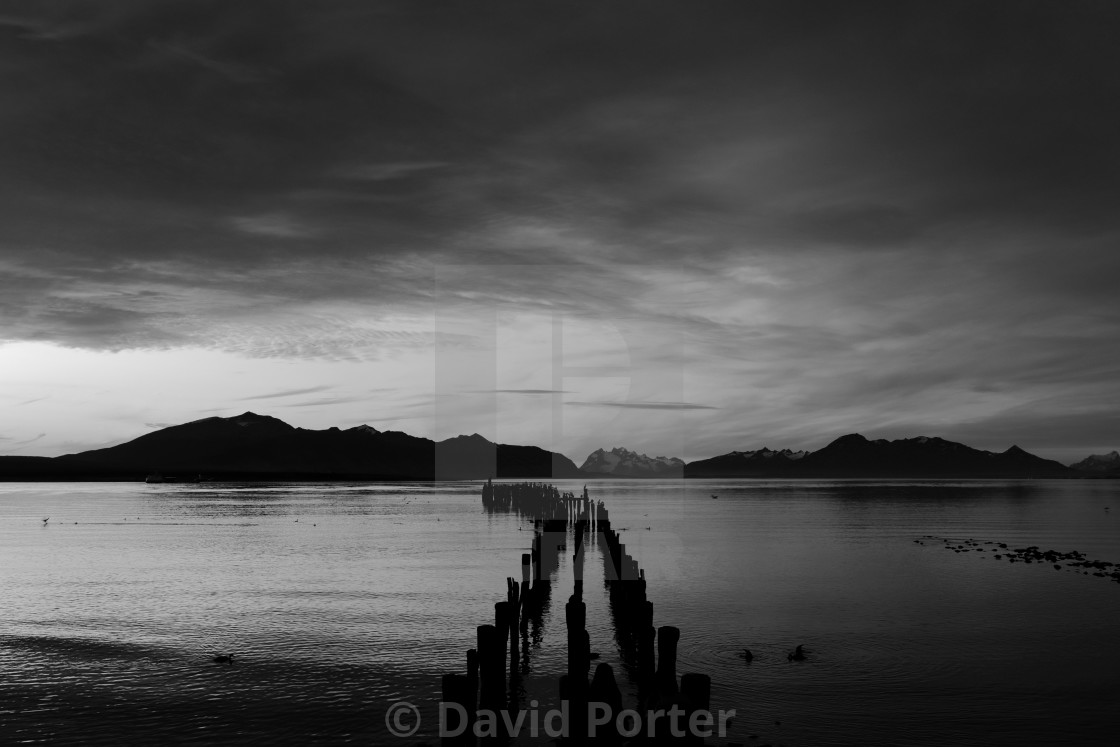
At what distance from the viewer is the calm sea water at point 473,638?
16453 millimetres

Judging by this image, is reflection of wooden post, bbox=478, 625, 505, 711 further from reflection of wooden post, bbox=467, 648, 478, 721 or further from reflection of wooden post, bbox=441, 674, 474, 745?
reflection of wooden post, bbox=441, 674, 474, 745

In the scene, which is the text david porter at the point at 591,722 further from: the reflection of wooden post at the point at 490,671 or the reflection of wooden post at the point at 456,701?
the reflection of wooden post at the point at 490,671

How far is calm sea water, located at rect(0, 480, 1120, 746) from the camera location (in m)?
16.5

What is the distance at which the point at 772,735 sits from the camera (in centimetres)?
1557

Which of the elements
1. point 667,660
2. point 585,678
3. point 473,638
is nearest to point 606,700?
point 667,660

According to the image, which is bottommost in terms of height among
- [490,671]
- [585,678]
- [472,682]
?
[490,671]

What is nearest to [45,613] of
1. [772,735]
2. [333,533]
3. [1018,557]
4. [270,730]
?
[270,730]

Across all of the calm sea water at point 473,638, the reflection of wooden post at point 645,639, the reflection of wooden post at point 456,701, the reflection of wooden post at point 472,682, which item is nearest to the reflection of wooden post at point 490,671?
the reflection of wooden post at point 472,682

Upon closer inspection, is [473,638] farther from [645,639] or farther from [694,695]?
[694,695]

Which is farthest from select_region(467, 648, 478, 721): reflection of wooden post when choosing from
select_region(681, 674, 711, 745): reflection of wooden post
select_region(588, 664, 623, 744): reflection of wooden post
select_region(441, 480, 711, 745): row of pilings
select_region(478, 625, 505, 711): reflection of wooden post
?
select_region(681, 674, 711, 745): reflection of wooden post

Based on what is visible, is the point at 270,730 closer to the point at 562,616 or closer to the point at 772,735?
the point at 772,735

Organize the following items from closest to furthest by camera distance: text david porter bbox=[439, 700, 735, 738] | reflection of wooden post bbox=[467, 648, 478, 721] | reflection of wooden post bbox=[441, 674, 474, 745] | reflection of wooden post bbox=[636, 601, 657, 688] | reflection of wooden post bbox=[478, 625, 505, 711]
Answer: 1. text david porter bbox=[439, 700, 735, 738]
2. reflection of wooden post bbox=[441, 674, 474, 745]
3. reflection of wooden post bbox=[467, 648, 478, 721]
4. reflection of wooden post bbox=[478, 625, 505, 711]
5. reflection of wooden post bbox=[636, 601, 657, 688]

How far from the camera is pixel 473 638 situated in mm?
23391

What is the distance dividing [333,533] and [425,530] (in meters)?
6.64
